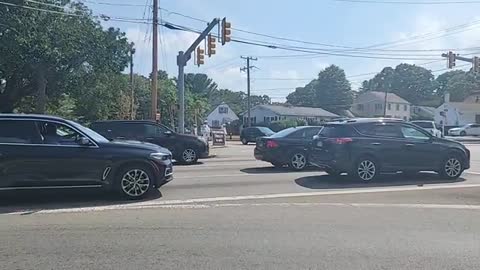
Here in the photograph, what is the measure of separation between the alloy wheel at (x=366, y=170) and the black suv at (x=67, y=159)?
17.2 ft

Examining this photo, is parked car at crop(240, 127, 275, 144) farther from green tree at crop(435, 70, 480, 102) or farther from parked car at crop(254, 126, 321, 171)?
green tree at crop(435, 70, 480, 102)

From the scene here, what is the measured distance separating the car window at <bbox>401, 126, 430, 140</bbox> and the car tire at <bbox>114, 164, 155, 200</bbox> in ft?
22.4

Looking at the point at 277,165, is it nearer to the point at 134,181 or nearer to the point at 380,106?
the point at 134,181

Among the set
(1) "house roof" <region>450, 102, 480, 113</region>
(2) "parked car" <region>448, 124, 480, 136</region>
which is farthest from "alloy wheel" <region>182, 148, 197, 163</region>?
(1) "house roof" <region>450, 102, 480, 113</region>

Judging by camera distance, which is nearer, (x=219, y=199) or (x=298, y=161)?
(x=219, y=199)

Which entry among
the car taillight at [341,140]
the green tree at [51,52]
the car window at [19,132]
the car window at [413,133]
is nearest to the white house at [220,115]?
the green tree at [51,52]

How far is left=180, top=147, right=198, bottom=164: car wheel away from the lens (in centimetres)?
1927

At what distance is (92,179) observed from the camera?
31.9ft

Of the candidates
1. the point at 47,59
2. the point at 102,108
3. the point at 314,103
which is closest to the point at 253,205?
the point at 47,59

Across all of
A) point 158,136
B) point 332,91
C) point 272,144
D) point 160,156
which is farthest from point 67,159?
point 332,91

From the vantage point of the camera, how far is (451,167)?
13953mm

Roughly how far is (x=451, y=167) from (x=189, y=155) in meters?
9.11

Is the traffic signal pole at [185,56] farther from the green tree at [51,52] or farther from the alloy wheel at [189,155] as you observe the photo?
the green tree at [51,52]

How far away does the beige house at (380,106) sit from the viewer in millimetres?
96312
